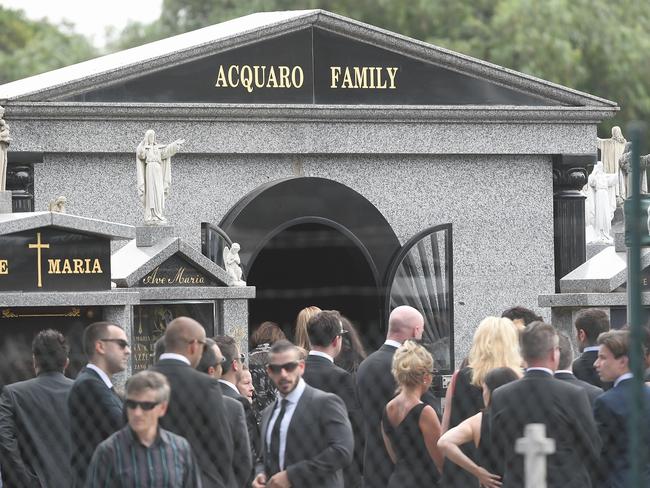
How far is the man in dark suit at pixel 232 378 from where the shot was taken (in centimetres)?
948

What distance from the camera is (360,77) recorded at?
18.6m

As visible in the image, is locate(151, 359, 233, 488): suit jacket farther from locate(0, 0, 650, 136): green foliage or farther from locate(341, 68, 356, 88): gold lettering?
locate(0, 0, 650, 136): green foliage

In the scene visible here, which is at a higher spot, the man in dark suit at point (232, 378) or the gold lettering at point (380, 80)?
the gold lettering at point (380, 80)

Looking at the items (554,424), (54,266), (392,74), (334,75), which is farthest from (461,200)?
(554,424)

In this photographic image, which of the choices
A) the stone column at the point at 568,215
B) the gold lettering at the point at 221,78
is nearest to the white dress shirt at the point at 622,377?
the gold lettering at the point at 221,78

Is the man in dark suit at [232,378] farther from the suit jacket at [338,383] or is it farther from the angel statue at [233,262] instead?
the angel statue at [233,262]

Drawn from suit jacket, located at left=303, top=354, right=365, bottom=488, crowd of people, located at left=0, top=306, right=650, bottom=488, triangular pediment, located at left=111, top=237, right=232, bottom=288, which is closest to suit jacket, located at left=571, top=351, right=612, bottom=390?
crowd of people, located at left=0, top=306, right=650, bottom=488

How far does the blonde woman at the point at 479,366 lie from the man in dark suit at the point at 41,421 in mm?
2167

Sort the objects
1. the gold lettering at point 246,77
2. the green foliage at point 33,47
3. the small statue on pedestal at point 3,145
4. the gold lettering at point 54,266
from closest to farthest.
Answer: the gold lettering at point 54,266
the small statue on pedestal at point 3,145
the gold lettering at point 246,77
the green foliage at point 33,47

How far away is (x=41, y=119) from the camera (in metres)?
17.0

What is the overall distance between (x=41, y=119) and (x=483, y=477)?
30.2ft

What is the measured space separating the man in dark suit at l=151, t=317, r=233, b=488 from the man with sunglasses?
0.58 metres

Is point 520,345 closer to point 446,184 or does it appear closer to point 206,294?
point 206,294

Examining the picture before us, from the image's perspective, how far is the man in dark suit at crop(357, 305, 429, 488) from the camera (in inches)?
379
